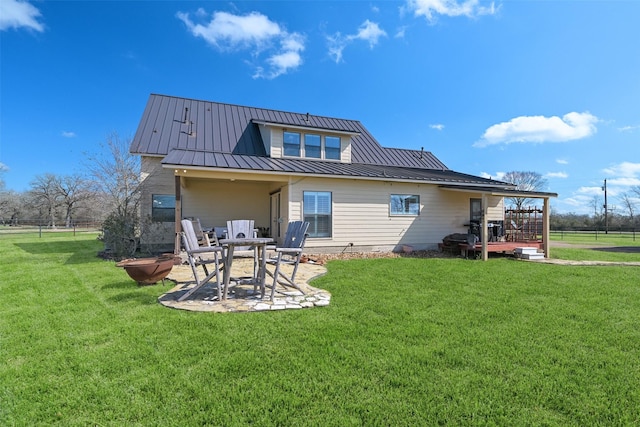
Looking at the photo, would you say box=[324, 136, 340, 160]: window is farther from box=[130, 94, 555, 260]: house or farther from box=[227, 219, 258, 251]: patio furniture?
box=[227, 219, 258, 251]: patio furniture

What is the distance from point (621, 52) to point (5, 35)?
18804 millimetres

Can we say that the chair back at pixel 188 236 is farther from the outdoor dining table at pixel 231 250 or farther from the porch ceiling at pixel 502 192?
the porch ceiling at pixel 502 192

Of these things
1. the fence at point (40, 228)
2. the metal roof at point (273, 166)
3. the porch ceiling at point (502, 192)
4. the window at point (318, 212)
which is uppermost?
the metal roof at point (273, 166)

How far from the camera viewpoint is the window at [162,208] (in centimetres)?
1104

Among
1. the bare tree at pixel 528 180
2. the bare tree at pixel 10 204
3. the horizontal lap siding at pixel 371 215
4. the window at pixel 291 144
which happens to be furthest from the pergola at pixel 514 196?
the bare tree at pixel 10 204

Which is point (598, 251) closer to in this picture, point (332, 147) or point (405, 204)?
point (405, 204)

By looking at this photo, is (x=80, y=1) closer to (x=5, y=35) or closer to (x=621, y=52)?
(x=5, y=35)

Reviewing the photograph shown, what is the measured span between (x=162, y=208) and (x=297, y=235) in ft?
26.8

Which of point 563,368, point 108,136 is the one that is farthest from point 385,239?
point 108,136

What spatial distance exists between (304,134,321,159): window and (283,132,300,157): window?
335mm

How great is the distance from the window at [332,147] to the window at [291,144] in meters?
1.18

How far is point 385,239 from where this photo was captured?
1057cm

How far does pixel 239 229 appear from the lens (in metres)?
5.81

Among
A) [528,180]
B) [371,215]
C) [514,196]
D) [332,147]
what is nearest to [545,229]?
[514,196]
